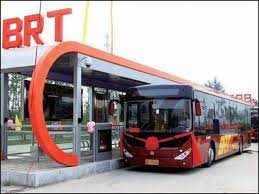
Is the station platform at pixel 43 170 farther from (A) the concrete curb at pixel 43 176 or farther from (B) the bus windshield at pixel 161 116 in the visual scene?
(B) the bus windshield at pixel 161 116

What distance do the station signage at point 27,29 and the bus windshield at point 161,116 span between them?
3.24 metres

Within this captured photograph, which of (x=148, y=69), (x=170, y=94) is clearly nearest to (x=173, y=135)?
(x=170, y=94)

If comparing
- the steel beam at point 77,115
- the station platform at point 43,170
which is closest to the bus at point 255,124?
the station platform at point 43,170

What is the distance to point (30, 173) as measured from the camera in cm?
1068

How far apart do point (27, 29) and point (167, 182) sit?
224 inches

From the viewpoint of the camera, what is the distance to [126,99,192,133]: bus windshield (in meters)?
13.5

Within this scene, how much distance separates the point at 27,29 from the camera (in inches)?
521

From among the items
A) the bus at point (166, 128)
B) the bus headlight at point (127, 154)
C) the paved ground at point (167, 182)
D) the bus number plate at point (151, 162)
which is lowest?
the paved ground at point (167, 182)

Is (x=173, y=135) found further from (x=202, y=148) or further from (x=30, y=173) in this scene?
(x=30, y=173)

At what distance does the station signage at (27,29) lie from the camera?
1283 centimetres

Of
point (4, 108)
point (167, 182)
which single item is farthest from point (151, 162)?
point (4, 108)

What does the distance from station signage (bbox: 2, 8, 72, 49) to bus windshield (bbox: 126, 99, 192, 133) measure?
127 inches

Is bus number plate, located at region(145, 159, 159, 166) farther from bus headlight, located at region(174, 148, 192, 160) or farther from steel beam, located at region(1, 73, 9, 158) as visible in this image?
steel beam, located at region(1, 73, 9, 158)

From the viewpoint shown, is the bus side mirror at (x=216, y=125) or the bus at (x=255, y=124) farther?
the bus at (x=255, y=124)
